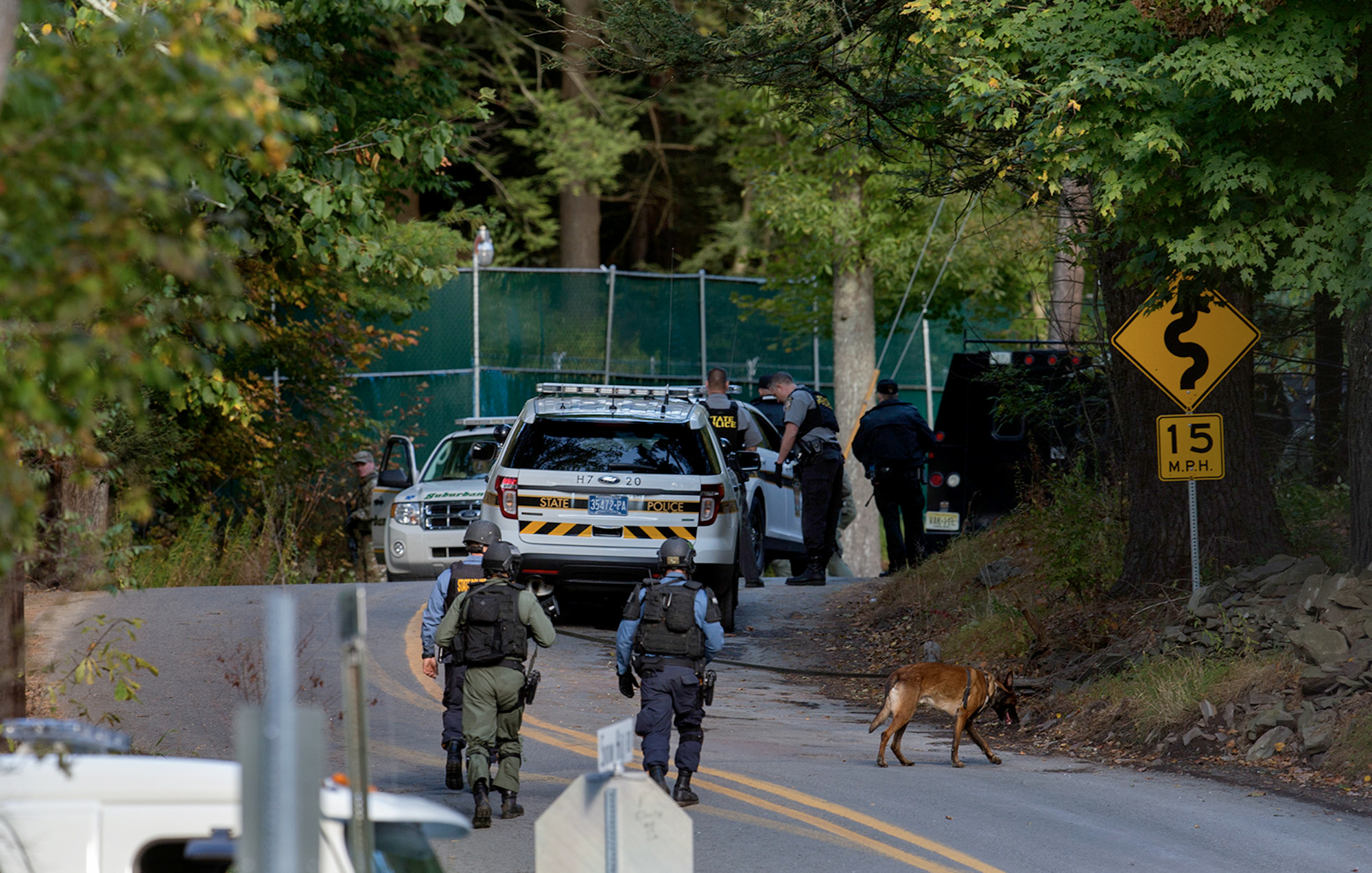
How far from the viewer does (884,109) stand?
1333cm

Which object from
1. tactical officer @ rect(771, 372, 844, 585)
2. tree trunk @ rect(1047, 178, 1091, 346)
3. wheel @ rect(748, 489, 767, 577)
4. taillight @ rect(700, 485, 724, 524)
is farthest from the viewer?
wheel @ rect(748, 489, 767, 577)

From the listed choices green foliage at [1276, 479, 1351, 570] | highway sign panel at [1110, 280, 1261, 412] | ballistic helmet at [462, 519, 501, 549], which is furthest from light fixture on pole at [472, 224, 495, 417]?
ballistic helmet at [462, 519, 501, 549]

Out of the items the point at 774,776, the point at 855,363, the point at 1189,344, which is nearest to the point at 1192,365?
the point at 1189,344

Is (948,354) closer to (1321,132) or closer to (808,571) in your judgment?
(808,571)

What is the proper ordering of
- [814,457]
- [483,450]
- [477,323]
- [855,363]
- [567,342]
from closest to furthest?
[483,450] → [814,457] → [477,323] → [855,363] → [567,342]

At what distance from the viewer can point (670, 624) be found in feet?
27.8

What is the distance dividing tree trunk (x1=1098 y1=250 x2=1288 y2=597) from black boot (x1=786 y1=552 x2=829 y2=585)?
4789 mm

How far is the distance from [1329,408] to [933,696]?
7.75 meters

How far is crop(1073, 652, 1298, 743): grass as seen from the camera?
10414mm

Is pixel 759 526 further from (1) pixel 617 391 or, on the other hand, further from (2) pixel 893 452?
(1) pixel 617 391

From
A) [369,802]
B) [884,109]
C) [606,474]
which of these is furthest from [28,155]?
[884,109]

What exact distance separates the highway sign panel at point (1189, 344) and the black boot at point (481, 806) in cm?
598

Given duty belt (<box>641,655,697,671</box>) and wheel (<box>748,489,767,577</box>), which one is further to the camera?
wheel (<box>748,489,767,577</box>)

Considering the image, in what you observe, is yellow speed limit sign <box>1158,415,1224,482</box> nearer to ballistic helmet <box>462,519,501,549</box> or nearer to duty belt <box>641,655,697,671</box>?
duty belt <box>641,655,697,671</box>
